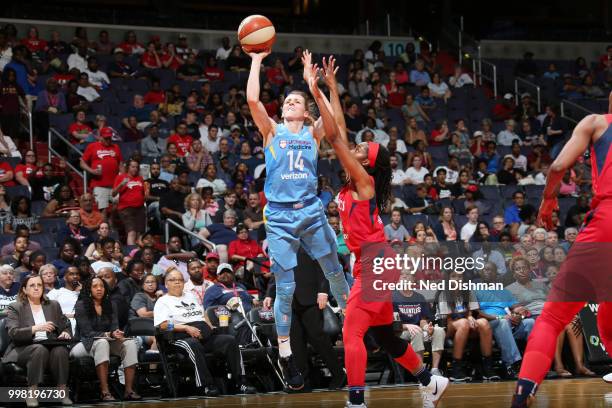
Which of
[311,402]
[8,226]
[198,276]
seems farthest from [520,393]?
[8,226]

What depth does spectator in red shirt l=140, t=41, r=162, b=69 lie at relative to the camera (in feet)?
61.6

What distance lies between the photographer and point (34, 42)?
1820cm

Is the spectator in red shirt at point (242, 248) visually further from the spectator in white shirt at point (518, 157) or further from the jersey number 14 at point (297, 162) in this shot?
the spectator in white shirt at point (518, 157)

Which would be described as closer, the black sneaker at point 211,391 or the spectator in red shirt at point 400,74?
the black sneaker at point 211,391

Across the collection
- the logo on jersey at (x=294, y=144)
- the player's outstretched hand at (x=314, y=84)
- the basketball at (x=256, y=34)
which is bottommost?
the logo on jersey at (x=294, y=144)

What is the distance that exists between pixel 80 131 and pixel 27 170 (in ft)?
5.10

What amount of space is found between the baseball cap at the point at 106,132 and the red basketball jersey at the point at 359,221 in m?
8.79

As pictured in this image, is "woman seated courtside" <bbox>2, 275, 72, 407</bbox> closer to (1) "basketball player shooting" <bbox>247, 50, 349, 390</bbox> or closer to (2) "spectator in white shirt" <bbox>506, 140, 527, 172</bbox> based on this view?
(1) "basketball player shooting" <bbox>247, 50, 349, 390</bbox>

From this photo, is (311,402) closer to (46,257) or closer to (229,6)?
(46,257)

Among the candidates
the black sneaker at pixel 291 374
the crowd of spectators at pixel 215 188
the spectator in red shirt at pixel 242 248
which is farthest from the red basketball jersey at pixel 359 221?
the spectator in red shirt at pixel 242 248

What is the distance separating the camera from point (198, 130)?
16969 mm

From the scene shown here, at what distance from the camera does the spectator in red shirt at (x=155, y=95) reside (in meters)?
17.7

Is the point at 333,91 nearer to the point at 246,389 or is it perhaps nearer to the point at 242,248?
the point at 246,389

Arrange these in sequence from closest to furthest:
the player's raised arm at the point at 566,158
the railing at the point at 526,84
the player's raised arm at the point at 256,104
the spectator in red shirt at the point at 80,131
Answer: the player's raised arm at the point at 566,158
the player's raised arm at the point at 256,104
the spectator in red shirt at the point at 80,131
the railing at the point at 526,84
